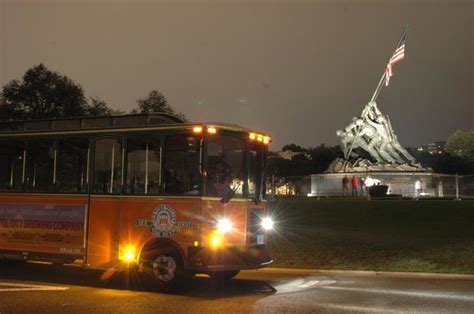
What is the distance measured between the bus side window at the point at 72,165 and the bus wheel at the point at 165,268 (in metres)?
2.02

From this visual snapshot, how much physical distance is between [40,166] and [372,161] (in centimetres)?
4133

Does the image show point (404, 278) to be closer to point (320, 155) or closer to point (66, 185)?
point (66, 185)

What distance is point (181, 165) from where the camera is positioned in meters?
9.61

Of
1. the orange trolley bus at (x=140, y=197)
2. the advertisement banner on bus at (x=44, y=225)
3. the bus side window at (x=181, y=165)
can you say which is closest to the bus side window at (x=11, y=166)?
the orange trolley bus at (x=140, y=197)

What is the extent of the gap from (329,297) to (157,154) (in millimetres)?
3939

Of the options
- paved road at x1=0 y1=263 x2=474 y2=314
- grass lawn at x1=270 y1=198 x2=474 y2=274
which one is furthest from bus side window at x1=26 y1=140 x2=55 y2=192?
grass lawn at x1=270 y1=198 x2=474 y2=274

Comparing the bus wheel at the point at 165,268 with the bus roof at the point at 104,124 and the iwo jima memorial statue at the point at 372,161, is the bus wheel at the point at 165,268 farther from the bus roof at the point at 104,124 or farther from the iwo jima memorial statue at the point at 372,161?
the iwo jima memorial statue at the point at 372,161

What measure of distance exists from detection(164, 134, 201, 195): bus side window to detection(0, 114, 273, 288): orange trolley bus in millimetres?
18

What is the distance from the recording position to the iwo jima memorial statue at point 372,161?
46.4 metres

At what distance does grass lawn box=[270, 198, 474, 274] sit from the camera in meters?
13.3

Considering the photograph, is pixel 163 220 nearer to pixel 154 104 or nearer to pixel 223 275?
pixel 223 275

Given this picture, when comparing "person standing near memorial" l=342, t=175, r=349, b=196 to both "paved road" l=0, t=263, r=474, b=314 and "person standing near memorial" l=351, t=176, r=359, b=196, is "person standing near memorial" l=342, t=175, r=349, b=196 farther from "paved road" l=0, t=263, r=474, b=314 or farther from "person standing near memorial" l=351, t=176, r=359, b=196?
"paved road" l=0, t=263, r=474, b=314

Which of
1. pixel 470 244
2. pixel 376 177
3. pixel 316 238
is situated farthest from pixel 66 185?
pixel 376 177

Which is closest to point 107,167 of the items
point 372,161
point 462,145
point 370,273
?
point 370,273
